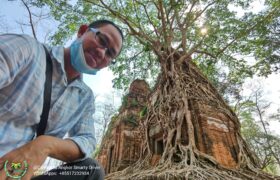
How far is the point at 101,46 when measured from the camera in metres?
1.54

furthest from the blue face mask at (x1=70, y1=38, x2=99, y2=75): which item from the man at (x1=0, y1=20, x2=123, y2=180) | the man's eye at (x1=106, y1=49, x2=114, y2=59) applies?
the man's eye at (x1=106, y1=49, x2=114, y2=59)

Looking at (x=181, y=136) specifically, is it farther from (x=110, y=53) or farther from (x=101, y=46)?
(x=101, y=46)

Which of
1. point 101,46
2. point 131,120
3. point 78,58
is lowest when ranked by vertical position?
point 78,58

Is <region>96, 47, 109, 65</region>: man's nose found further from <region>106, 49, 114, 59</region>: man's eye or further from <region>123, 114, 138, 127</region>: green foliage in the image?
<region>123, 114, 138, 127</region>: green foliage

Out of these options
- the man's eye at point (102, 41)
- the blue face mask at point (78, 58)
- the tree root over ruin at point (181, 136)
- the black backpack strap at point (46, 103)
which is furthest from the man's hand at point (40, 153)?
the tree root over ruin at point (181, 136)

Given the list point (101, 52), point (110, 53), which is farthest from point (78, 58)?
point (110, 53)

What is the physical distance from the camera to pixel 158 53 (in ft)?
25.8

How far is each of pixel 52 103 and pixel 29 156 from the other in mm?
415

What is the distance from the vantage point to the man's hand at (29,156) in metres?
0.84

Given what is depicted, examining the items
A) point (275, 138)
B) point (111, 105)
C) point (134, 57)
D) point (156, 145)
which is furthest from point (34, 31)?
point (275, 138)

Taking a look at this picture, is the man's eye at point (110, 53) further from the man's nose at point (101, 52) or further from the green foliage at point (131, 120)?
the green foliage at point (131, 120)

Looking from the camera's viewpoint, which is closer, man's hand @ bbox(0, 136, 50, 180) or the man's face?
man's hand @ bbox(0, 136, 50, 180)

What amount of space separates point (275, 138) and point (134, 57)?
14.9 meters

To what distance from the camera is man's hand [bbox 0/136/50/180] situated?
0.84 meters
